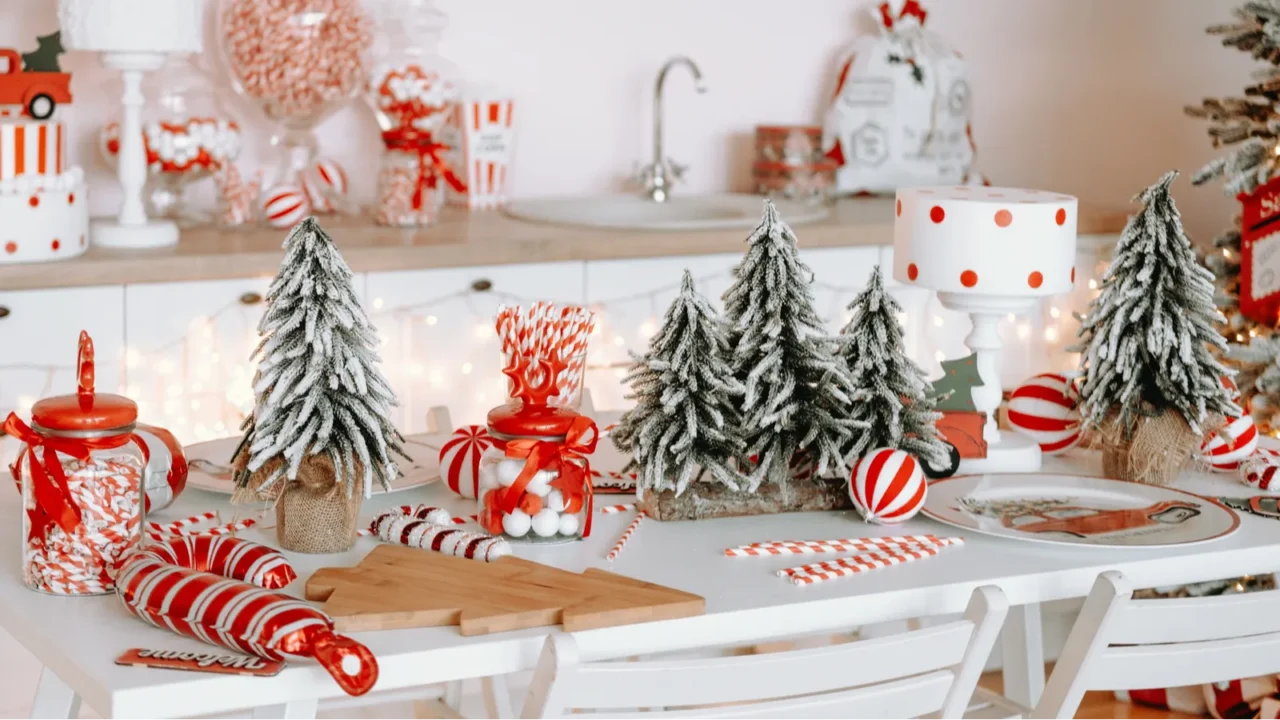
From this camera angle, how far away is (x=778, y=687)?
4.01ft

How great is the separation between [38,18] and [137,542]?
1.80m

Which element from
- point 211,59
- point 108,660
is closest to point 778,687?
point 108,660

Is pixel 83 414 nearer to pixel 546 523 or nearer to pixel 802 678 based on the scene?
pixel 546 523

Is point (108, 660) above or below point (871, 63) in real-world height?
below

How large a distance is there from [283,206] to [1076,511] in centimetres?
168

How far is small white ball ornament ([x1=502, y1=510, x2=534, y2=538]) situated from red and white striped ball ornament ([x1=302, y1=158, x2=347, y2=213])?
1653 mm

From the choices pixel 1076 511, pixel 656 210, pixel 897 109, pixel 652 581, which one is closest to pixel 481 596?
pixel 652 581

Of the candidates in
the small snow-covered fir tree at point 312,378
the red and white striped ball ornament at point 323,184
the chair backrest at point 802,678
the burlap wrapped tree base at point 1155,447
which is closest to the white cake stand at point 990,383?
the burlap wrapped tree base at point 1155,447

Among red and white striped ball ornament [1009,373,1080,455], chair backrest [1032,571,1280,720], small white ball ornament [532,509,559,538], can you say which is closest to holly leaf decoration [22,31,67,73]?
small white ball ornament [532,509,559,538]

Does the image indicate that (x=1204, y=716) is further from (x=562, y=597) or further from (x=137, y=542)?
(x=137, y=542)

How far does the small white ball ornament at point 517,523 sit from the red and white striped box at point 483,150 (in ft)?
5.67

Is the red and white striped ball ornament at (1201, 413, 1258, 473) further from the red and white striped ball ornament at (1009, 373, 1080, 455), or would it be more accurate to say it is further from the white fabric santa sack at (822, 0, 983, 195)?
the white fabric santa sack at (822, 0, 983, 195)

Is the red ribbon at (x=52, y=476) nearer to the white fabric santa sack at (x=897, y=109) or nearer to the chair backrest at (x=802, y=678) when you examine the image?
the chair backrest at (x=802, y=678)

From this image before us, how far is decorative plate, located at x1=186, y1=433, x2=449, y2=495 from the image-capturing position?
1.63 m
